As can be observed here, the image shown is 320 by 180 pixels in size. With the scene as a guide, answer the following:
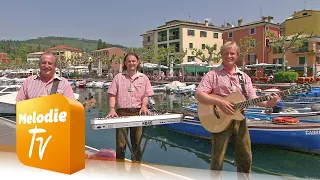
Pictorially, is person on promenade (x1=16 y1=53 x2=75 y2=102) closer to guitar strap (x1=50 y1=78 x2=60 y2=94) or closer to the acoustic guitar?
guitar strap (x1=50 y1=78 x2=60 y2=94)

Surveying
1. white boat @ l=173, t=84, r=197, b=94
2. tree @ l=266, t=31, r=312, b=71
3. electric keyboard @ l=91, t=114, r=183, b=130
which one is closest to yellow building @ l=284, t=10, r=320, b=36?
tree @ l=266, t=31, r=312, b=71

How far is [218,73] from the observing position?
3012 mm

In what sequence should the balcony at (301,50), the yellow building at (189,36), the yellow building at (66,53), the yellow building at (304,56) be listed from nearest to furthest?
1. the yellow building at (304,56)
2. the balcony at (301,50)
3. the yellow building at (189,36)
4. the yellow building at (66,53)

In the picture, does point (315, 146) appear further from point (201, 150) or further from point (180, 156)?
point (180, 156)

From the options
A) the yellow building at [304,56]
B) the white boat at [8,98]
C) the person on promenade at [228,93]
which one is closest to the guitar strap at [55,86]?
the person on promenade at [228,93]

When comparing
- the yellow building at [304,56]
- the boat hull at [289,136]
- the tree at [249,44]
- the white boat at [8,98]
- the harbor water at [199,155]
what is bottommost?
the harbor water at [199,155]

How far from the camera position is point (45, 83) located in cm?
304

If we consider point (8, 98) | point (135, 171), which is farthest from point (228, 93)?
point (8, 98)

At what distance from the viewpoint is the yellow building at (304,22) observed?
140ft

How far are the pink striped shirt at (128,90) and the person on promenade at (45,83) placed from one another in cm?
71

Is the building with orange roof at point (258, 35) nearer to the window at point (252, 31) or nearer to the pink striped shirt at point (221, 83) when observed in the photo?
the window at point (252, 31)

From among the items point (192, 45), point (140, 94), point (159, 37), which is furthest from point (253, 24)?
point (140, 94)

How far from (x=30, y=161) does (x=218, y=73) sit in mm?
1973

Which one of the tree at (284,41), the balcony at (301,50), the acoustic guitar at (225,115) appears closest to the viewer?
the acoustic guitar at (225,115)
